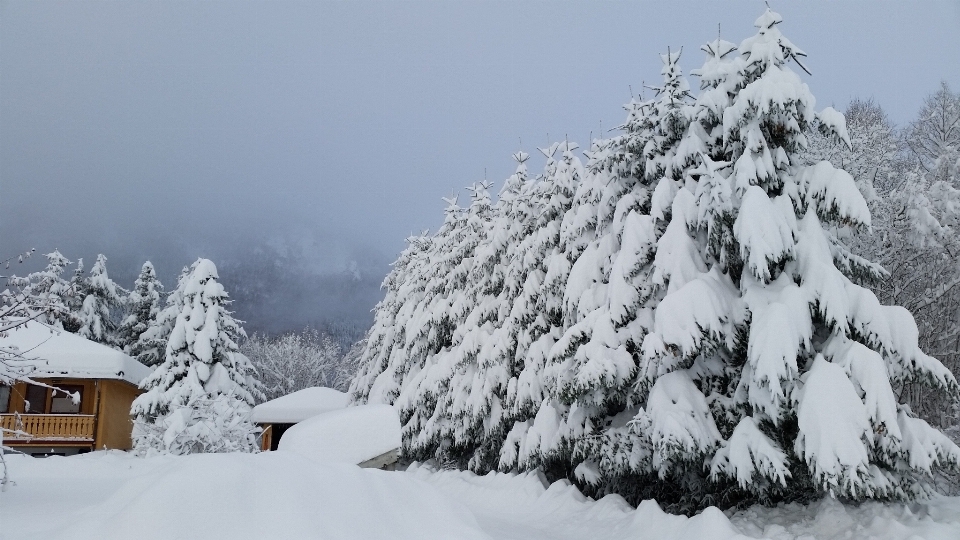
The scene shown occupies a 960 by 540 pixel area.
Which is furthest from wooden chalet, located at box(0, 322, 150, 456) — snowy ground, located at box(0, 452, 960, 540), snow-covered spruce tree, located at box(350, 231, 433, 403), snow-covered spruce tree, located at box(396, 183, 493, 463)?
snowy ground, located at box(0, 452, 960, 540)

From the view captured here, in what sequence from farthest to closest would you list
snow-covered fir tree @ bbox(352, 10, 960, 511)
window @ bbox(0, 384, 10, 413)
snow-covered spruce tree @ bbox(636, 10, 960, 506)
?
window @ bbox(0, 384, 10, 413) < snow-covered fir tree @ bbox(352, 10, 960, 511) < snow-covered spruce tree @ bbox(636, 10, 960, 506)

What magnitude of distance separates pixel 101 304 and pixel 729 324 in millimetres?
37813

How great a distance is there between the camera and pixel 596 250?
12.7 meters

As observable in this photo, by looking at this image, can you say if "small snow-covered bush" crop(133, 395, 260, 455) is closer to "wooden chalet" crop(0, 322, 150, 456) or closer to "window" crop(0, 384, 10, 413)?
"wooden chalet" crop(0, 322, 150, 456)

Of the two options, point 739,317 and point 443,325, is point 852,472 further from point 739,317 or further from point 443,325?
point 443,325

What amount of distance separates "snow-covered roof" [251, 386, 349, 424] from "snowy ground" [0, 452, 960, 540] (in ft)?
66.9

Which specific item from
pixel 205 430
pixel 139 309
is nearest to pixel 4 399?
pixel 139 309

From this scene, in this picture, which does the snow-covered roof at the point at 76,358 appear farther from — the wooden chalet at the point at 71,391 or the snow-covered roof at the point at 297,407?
the snow-covered roof at the point at 297,407

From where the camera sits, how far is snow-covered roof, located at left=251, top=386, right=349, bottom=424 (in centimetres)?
3048

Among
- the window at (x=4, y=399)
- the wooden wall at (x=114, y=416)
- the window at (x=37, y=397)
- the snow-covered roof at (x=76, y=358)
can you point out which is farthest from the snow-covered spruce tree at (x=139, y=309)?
the snow-covered roof at (x=76, y=358)

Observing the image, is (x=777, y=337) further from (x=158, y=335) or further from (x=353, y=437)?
(x=158, y=335)

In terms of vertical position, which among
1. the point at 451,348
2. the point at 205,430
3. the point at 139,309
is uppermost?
the point at 139,309

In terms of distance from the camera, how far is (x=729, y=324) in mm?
9617

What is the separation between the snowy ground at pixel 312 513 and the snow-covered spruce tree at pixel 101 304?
2988 centimetres
